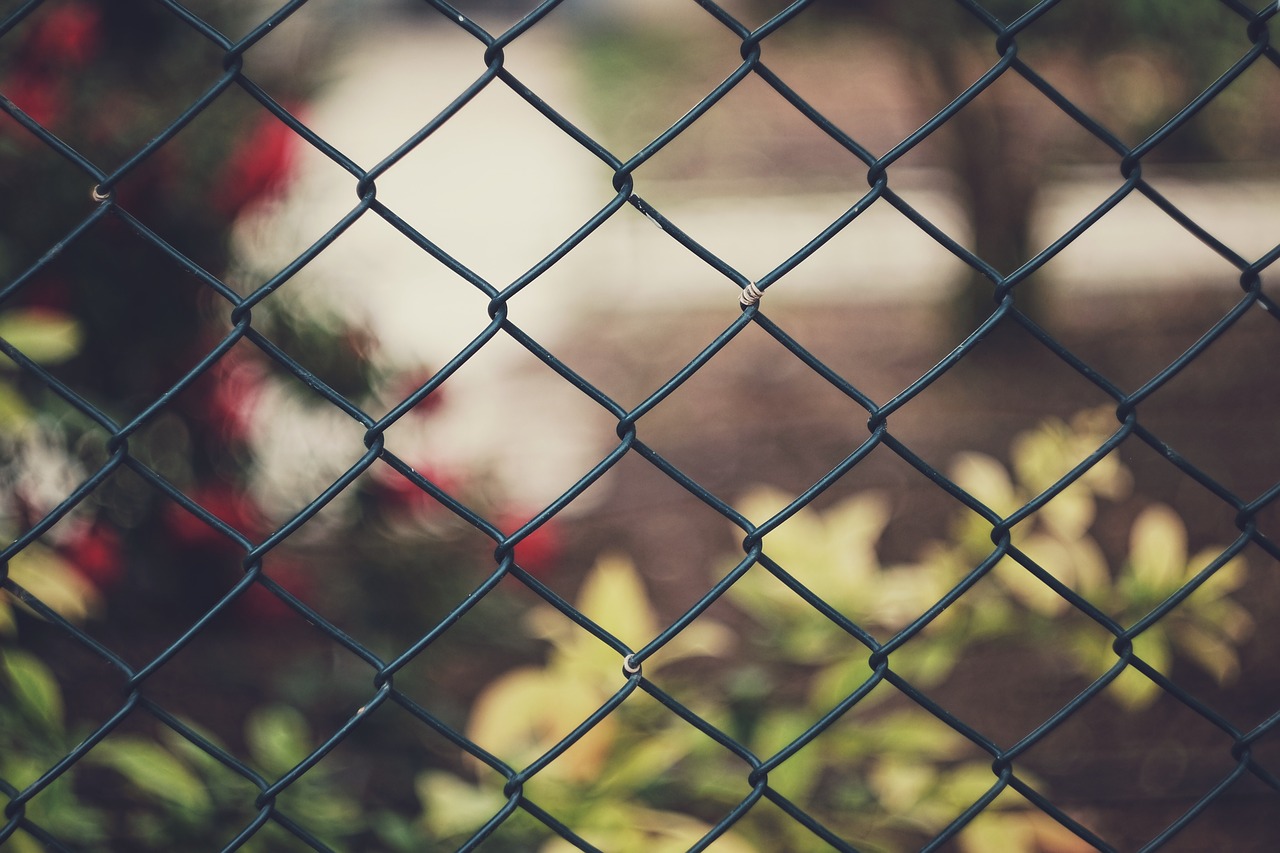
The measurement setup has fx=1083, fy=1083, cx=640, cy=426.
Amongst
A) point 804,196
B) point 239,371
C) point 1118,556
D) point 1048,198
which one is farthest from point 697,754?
point 804,196

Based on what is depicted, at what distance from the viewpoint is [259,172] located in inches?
69.3

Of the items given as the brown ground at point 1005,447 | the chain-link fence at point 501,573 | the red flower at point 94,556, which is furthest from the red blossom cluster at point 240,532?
the brown ground at point 1005,447

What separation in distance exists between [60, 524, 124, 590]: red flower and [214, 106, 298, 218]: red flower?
0.57m

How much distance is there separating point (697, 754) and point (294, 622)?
126cm

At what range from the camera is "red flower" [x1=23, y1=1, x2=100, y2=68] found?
158 cm

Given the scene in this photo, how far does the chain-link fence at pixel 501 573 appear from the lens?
820 mm

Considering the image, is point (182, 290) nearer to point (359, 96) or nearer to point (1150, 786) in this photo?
point (1150, 786)

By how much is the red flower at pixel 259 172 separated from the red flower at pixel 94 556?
1.86 ft

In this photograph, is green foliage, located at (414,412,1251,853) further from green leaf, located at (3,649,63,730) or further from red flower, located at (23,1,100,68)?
red flower, located at (23,1,100,68)

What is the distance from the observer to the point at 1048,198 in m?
4.46

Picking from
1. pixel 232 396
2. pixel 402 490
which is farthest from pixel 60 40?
pixel 402 490

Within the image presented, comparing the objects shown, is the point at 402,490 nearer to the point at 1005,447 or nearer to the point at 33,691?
the point at 33,691

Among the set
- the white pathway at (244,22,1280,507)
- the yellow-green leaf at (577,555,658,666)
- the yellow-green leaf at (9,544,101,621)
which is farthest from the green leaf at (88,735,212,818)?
the white pathway at (244,22,1280,507)

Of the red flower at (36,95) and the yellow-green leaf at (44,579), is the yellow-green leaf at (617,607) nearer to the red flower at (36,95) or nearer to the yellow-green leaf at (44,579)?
the yellow-green leaf at (44,579)
